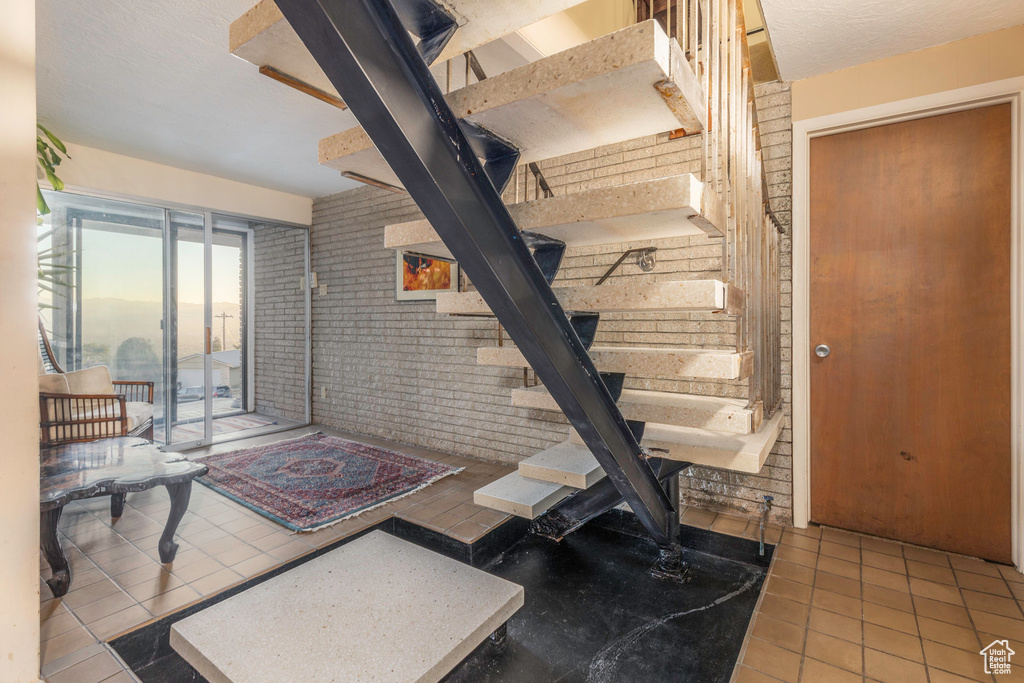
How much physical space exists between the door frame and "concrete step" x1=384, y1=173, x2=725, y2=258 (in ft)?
4.84

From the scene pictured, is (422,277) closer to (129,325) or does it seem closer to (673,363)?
(129,325)

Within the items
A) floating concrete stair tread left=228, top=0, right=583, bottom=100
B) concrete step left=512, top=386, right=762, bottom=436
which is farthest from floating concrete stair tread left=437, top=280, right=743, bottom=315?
floating concrete stair tread left=228, top=0, right=583, bottom=100

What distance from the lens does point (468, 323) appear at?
3.73m

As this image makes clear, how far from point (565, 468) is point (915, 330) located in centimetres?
186

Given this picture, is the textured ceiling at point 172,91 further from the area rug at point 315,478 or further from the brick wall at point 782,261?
the area rug at point 315,478

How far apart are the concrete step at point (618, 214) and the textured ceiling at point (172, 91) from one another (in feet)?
4.81

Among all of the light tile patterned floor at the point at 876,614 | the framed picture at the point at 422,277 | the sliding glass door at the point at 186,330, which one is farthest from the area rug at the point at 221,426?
the light tile patterned floor at the point at 876,614

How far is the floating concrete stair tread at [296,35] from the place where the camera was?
0.94 metres

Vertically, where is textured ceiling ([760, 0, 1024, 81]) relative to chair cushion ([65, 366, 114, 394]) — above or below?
above

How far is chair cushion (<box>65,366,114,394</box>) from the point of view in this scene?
3309mm

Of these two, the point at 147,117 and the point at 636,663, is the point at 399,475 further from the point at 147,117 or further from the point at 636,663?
the point at 147,117

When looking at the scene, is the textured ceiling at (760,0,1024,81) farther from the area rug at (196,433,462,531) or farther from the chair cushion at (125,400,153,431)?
the chair cushion at (125,400,153,431)

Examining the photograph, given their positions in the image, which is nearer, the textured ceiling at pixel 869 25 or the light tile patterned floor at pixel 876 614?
the light tile patterned floor at pixel 876 614

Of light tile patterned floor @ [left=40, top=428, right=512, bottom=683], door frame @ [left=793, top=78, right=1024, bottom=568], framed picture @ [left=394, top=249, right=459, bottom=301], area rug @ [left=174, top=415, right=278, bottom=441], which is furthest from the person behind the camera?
area rug @ [left=174, top=415, right=278, bottom=441]
